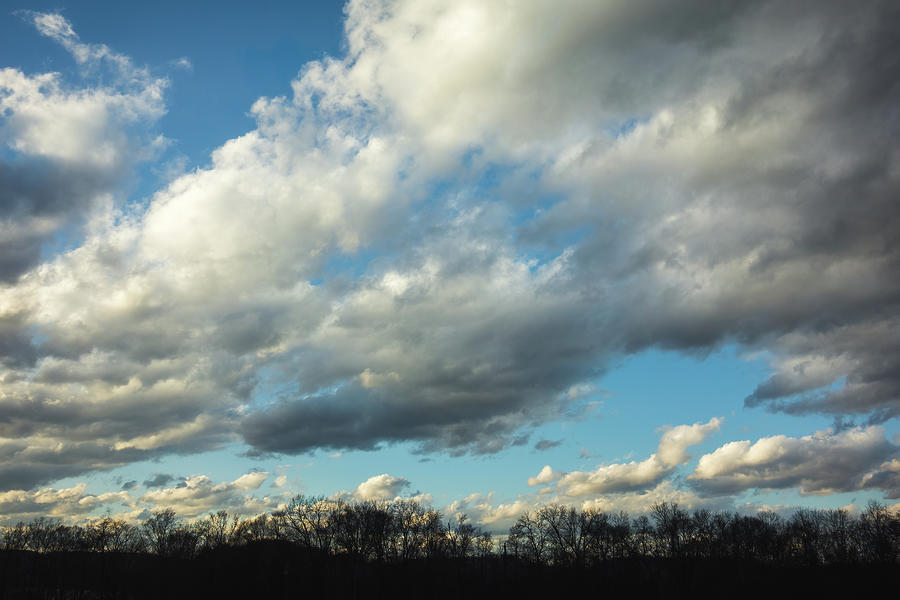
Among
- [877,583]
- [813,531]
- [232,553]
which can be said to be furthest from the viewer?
[813,531]

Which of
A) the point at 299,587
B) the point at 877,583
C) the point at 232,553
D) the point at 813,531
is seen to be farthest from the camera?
the point at 813,531

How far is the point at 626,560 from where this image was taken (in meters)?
134

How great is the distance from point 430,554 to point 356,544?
1916cm

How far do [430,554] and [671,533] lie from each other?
63419 mm

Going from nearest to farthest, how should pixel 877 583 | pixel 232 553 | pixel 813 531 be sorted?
1. pixel 877 583
2. pixel 232 553
3. pixel 813 531

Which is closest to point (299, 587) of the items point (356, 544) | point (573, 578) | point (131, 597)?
point (356, 544)

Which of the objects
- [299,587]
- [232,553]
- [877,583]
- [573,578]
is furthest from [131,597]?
[877,583]

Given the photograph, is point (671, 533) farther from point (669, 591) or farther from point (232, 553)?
point (232, 553)

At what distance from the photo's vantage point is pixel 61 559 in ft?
500

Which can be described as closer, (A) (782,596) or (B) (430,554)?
(A) (782,596)

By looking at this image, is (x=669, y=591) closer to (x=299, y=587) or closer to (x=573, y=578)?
(x=573, y=578)

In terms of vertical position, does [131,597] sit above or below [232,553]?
below

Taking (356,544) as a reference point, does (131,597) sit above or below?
below

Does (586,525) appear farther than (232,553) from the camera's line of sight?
Yes
